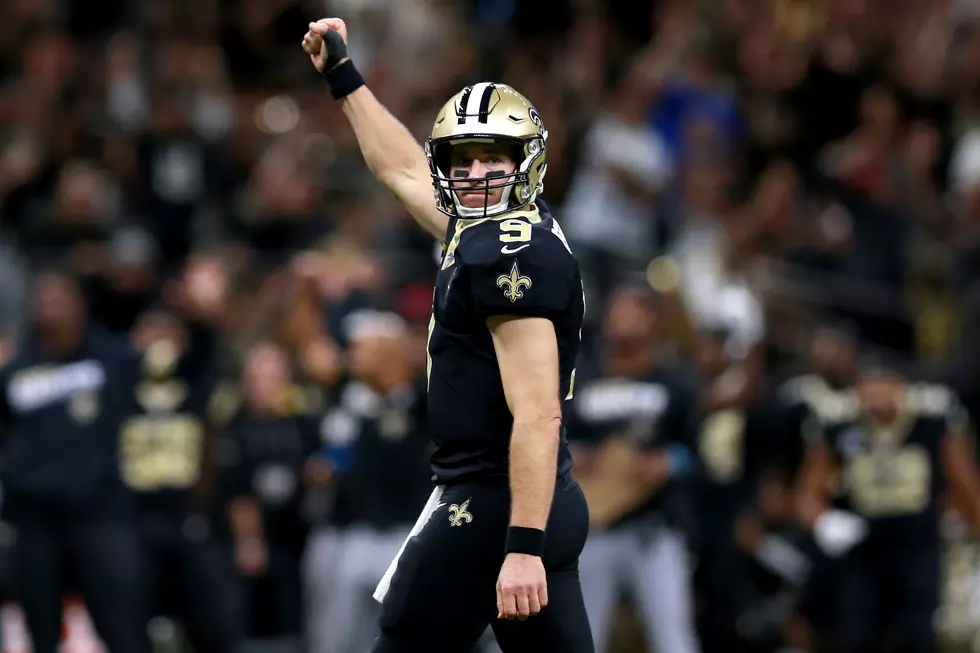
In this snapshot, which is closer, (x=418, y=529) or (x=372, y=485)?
(x=418, y=529)

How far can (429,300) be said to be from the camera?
36.7ft

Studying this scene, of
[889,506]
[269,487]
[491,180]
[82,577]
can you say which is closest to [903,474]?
[889,506]

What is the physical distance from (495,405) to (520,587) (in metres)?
0.51

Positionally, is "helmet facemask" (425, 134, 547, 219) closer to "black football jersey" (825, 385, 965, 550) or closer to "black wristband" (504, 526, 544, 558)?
"black wristband" (504, 526, 544, 558)

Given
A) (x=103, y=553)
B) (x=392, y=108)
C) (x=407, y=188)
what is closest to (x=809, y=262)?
(x=392, y=108)

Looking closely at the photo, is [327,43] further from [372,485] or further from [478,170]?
[372,485]

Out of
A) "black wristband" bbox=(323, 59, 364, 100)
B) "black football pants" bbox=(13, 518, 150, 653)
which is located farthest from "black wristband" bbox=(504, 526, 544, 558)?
"black football pants" bbox=(13, 518, 150, 653)

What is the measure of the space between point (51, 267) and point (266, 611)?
106 inches

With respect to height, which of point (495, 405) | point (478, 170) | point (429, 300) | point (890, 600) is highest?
point (478, 170)

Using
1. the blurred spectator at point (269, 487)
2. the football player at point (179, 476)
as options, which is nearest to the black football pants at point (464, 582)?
the football player at point (179, 476)

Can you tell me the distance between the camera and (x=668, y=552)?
8.70 meters

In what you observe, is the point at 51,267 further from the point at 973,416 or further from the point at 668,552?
the point at 973,416

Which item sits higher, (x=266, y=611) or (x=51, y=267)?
(x=51, y=267)

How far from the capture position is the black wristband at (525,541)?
4.26m
